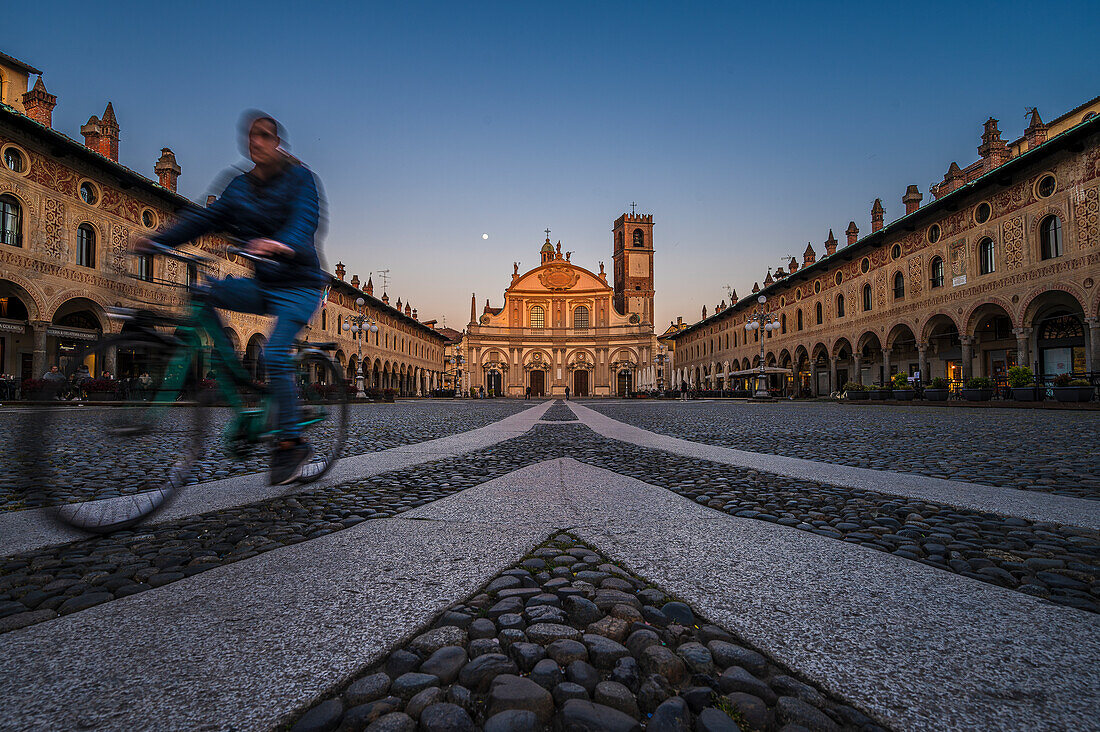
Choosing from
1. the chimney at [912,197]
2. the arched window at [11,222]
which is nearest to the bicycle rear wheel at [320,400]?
the arched window at [11,222]

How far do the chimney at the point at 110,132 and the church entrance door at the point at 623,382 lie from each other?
4702 cm

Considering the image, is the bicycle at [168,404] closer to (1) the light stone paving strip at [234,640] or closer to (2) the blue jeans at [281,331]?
(2) the blue jeans at [281,331]

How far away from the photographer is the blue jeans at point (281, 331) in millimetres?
2746

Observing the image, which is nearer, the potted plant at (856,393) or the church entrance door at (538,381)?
the potted plant at (856,393)

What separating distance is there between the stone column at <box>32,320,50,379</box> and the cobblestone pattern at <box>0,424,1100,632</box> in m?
20.3

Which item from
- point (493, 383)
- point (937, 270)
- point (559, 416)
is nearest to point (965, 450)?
point (559, 416)

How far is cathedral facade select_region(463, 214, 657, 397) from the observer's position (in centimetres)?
6031

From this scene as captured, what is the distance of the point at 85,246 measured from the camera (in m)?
20.1

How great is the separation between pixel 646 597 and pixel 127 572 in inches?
67.4

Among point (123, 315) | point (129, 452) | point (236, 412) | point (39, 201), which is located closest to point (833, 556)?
point (236, 412)

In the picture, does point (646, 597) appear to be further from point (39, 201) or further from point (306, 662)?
point (39, 201)

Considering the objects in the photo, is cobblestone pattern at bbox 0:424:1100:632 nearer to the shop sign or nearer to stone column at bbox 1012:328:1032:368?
the shop sign

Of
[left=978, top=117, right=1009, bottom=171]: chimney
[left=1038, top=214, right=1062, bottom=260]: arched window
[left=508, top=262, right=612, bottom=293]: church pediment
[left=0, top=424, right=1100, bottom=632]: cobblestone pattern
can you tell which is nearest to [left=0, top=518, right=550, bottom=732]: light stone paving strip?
[left=0, top=424, right=1100, bottom=632]: cobblestone pattern

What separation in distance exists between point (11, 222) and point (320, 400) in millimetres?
21960
